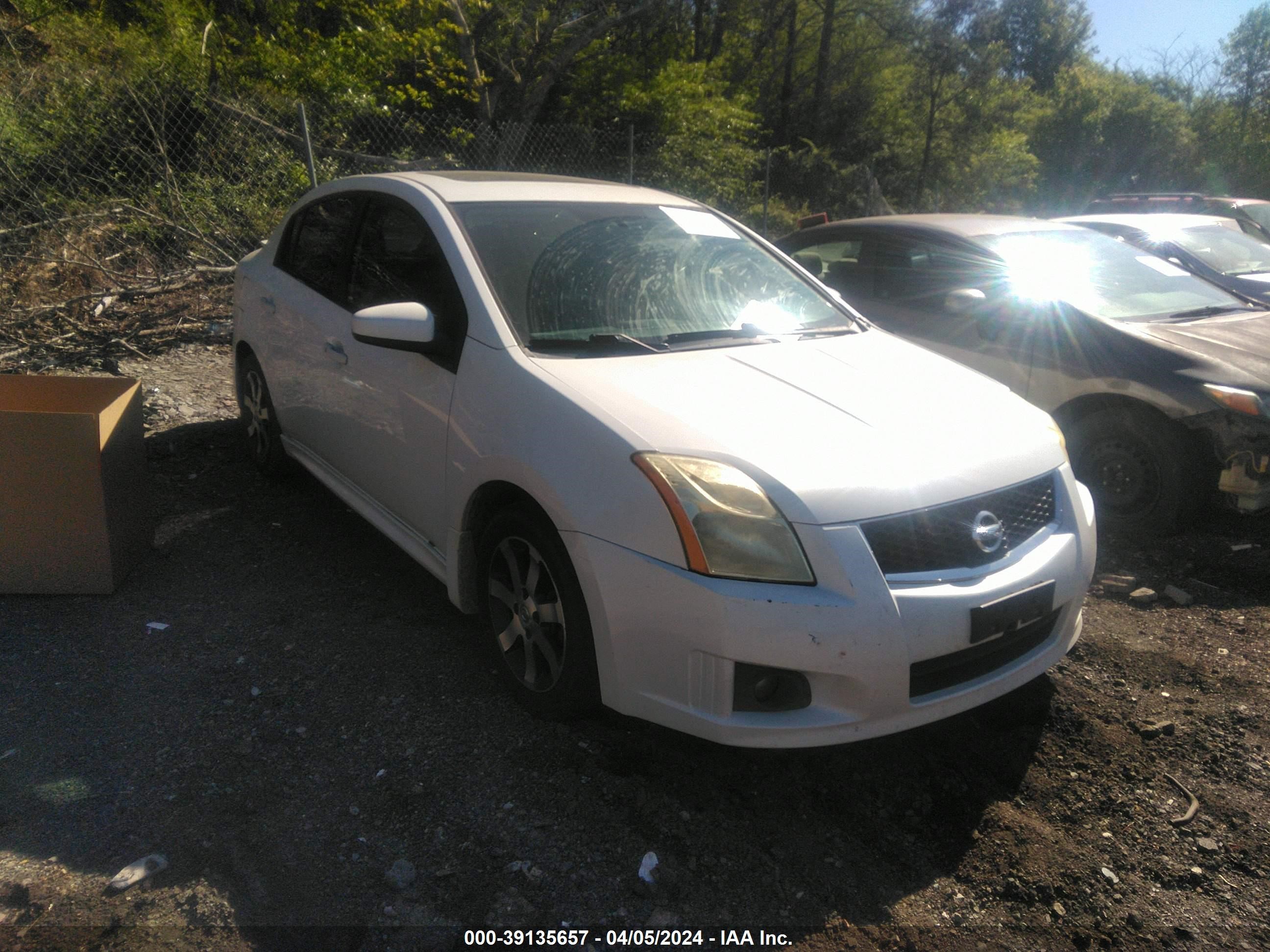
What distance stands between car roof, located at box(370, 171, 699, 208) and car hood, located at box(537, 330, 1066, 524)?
992 mm

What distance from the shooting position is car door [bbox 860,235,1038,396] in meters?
5.02

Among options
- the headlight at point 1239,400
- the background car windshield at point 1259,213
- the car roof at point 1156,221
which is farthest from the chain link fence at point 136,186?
the background car windshield at point 1259,213

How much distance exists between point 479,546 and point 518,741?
63 centimetres

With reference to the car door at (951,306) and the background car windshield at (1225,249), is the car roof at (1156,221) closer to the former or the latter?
the background car windshield at (1225,249)

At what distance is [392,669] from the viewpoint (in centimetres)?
325

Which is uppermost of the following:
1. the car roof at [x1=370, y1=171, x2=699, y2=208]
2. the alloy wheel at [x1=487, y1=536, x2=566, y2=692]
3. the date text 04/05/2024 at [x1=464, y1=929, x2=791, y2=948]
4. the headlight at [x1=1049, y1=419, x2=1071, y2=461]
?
the car roof at [x1=370, y1=171, x2=699, y2=208]

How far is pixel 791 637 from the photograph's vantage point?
2281 millimetres

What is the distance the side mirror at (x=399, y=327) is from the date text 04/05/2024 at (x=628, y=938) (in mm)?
1809

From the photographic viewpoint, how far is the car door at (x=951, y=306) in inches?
198

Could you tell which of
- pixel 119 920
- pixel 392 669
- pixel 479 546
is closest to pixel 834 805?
pixel 479 546

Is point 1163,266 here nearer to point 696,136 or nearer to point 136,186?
point 136,186

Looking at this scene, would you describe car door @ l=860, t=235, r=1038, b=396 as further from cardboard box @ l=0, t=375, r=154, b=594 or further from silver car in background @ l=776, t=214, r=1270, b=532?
cardboard box @ l=0, t=375, r=154, b=594

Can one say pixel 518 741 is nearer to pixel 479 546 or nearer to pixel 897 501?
pixel 479 546

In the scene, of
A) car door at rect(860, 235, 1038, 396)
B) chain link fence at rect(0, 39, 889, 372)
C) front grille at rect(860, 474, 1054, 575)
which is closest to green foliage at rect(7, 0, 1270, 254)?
chain link fence at rect(0, 39, 889, 372)
